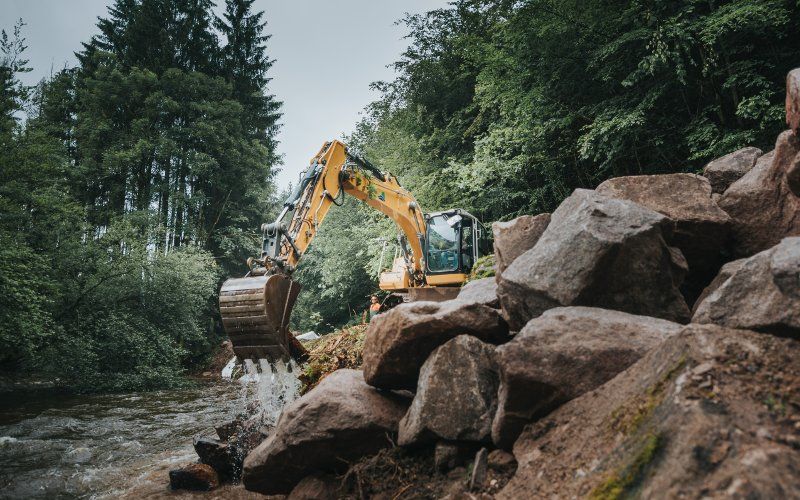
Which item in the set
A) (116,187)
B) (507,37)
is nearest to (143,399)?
(507,37)

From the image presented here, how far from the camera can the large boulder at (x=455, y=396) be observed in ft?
7.72

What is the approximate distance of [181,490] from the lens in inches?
161

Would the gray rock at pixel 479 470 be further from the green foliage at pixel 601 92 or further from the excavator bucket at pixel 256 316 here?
the green foliage at pixel 601 92

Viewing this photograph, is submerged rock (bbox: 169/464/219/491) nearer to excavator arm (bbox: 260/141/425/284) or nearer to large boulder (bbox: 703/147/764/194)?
excavator arm (bbox: 260/141/425/284)

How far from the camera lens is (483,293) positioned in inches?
136

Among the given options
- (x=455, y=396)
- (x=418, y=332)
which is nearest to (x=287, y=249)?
(x=418, y=332)

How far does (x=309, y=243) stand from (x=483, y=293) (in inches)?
99.4

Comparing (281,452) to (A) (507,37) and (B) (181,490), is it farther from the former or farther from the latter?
(A) (507,37)

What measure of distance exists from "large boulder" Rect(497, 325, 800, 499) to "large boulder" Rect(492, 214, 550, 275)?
4.78ft

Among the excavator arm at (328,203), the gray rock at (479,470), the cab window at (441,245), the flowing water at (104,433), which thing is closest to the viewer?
the gray rock at (479,470)

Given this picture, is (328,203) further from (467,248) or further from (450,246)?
(467,248)

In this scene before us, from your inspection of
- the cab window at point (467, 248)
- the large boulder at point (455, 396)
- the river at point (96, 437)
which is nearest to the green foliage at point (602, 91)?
the cab window at point (467, 248)

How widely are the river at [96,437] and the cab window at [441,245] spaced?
15.7 feet

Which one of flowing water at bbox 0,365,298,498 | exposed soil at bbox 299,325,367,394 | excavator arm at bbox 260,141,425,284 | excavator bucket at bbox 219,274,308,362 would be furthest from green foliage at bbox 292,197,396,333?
excavator bucket at bbox 219,274,308,362
